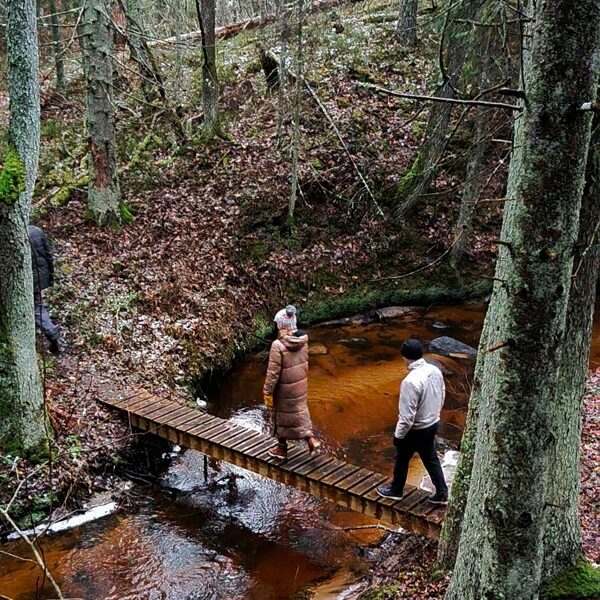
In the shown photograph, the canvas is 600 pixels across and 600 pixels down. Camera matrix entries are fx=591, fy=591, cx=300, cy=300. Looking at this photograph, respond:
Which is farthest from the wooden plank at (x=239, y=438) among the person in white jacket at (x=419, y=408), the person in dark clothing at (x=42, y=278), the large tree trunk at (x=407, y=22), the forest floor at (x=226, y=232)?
the large tree trunk at (x=407, y=22)

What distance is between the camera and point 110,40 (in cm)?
1215

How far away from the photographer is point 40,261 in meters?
9.03

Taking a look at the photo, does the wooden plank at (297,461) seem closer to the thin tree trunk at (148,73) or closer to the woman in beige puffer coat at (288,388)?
the woman in beige puffer coat at (288,388)

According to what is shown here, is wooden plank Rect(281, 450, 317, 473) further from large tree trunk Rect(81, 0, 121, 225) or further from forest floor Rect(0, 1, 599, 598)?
large tree trunk Rect(81, 0, 121, 225)

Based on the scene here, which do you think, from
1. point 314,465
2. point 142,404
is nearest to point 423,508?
point 314,465

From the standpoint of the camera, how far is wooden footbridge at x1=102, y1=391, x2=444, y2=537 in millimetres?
6258

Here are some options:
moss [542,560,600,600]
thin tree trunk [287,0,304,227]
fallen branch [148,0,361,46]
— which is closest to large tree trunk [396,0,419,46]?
fallen branch [148,0,361,46]

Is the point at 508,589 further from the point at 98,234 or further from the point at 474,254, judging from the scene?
the point at 474,254

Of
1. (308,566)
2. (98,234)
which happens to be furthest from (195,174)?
(308,566)

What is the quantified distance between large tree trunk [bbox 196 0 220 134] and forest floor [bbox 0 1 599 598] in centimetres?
56

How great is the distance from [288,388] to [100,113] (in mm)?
8375

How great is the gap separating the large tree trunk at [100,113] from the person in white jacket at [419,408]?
8998mm

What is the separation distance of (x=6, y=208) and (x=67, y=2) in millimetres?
15849

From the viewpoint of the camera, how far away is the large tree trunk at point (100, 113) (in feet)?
38.9
